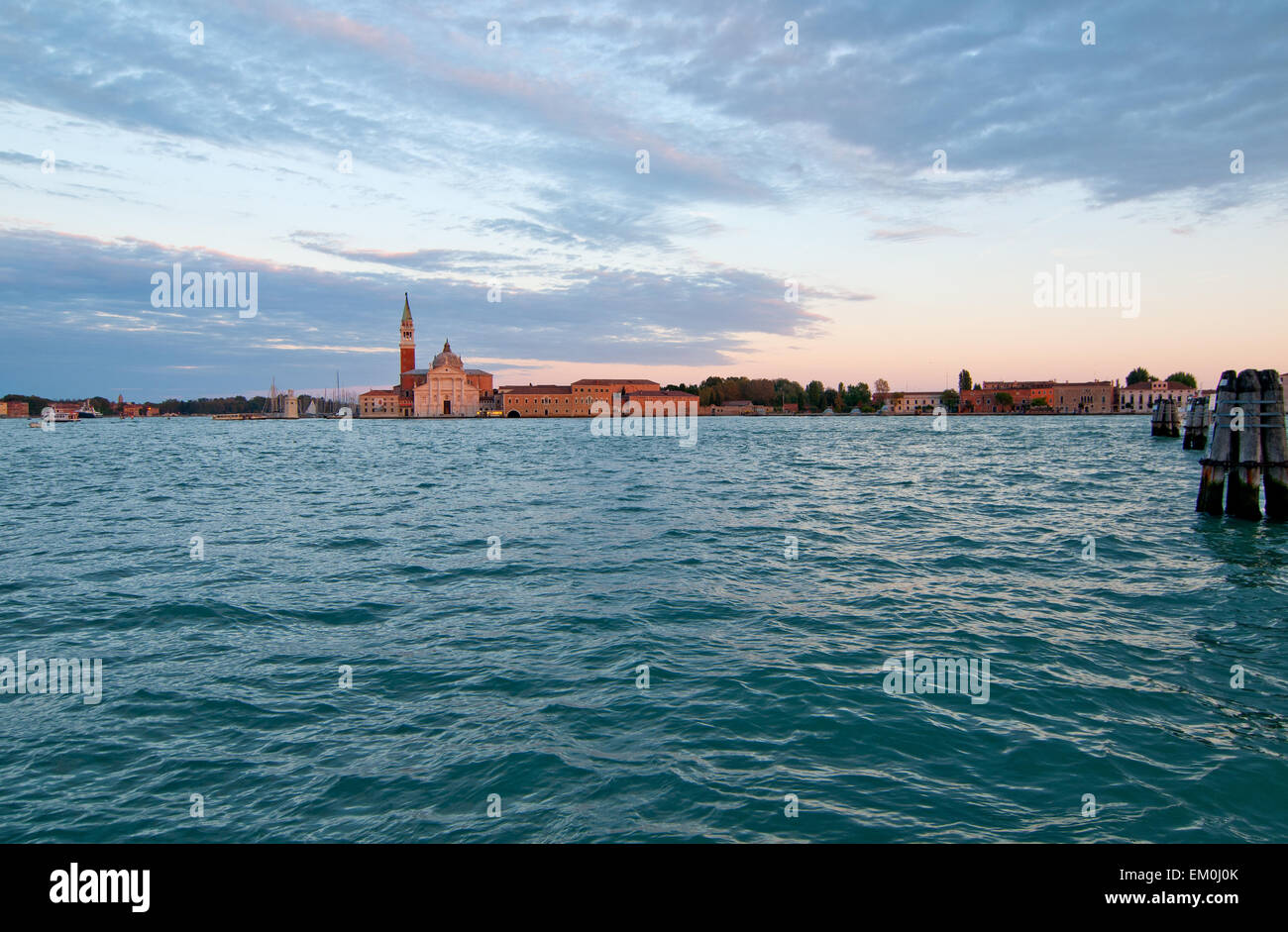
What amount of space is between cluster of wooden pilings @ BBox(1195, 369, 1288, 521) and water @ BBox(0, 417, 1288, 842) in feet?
3.02

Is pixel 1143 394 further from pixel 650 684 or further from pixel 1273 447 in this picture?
pixel 650 684

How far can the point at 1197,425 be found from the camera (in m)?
39.0

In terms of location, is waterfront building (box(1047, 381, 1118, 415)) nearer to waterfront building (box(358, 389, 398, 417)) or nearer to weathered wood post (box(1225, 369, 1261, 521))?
waterfront building (box(358, 389, 398, 417))

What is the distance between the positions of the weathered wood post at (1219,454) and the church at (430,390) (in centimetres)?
14651

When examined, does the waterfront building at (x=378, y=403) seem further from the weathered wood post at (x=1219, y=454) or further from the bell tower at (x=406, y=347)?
the weathered wood post at (x=1219, y=454)

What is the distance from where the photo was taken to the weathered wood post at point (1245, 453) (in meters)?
14.8

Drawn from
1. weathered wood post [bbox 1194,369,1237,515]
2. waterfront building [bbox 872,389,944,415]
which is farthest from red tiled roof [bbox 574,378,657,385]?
weathered wood post [bbox 1194,369,1237,515]

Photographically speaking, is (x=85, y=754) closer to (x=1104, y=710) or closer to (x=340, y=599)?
(x=340, y=599)

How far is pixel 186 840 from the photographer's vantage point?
4.26 m

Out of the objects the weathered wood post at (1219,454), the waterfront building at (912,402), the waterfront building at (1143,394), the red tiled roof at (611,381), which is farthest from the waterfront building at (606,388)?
the weathered wood post at (1219,454)

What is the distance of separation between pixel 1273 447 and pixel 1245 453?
48 cm

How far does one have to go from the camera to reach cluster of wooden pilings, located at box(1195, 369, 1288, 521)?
14.8 meters

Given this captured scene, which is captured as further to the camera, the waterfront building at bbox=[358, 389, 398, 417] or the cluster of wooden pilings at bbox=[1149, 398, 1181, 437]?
the waterfront building at bbox=[358, 389, 398, 417]
